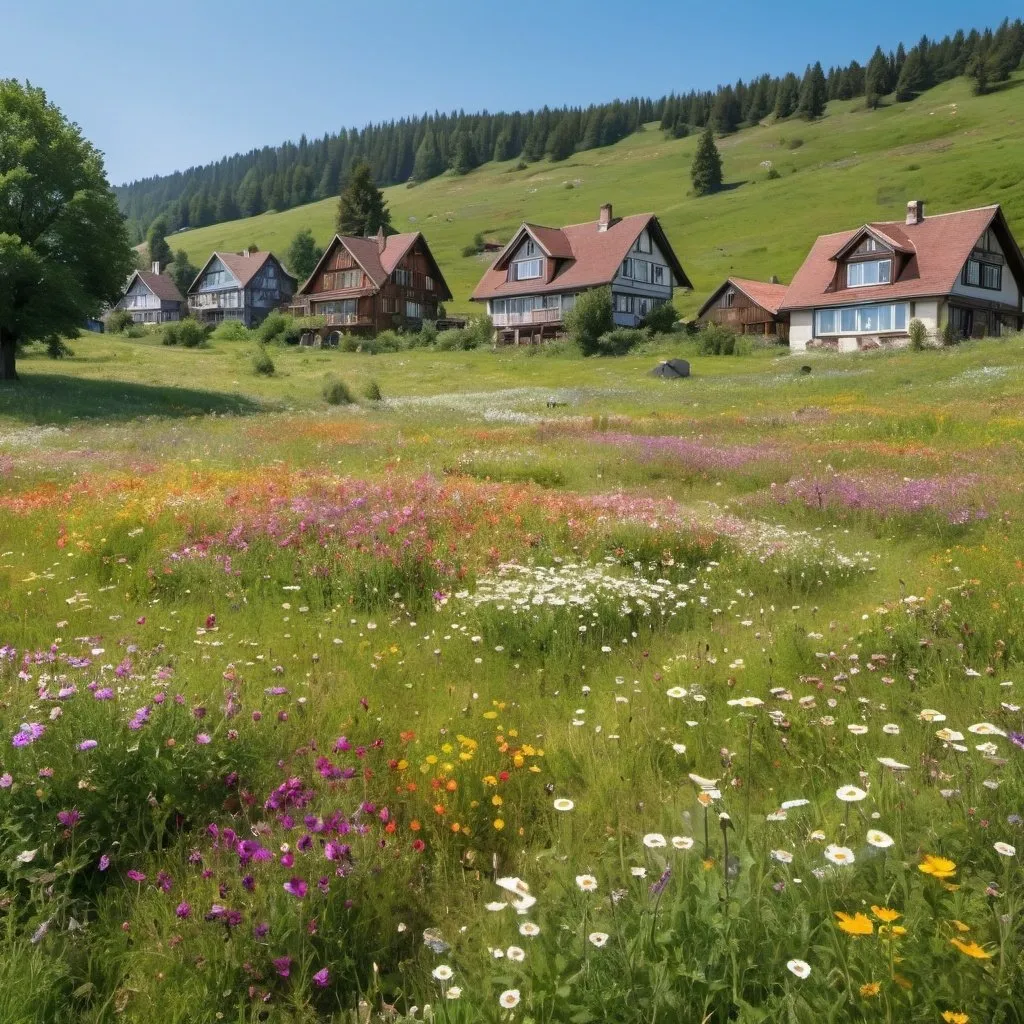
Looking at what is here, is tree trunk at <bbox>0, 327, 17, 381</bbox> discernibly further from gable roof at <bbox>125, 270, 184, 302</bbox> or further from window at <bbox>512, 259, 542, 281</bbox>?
gable roof at <bbox>125, 270, 184, 302</bbox>

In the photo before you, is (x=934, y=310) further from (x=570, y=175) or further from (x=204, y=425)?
(x=570, y=175)

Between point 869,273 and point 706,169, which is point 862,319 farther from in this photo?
point 706,169

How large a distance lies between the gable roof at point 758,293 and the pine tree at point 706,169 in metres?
75.6

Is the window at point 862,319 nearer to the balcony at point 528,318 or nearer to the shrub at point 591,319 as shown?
the shrub at point 591,319

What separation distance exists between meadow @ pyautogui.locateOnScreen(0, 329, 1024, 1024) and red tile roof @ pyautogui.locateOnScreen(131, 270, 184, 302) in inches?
4916

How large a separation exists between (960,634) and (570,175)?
639 feet

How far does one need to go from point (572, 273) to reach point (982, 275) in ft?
118

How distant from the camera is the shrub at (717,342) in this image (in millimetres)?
58656

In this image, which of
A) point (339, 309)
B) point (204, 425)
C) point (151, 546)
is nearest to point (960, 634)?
point (151, 546)

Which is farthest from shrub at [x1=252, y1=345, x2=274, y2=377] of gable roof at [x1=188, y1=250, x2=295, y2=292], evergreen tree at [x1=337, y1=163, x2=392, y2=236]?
gable roof at [x1=188, y1=250, x2=295, y2=292]

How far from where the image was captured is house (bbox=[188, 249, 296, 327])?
11369 centimetres

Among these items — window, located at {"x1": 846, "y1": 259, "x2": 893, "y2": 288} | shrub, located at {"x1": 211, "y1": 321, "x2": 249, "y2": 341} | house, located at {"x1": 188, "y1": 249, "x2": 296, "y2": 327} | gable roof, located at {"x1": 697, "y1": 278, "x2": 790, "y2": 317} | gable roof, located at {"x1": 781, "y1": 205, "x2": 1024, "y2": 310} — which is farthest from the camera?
house, located at {"x1": 188, "y1": 249, "x2": 296, "y2": 327}

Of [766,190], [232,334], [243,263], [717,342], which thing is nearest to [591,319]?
[717,342]

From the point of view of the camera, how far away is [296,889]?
2.86 m
